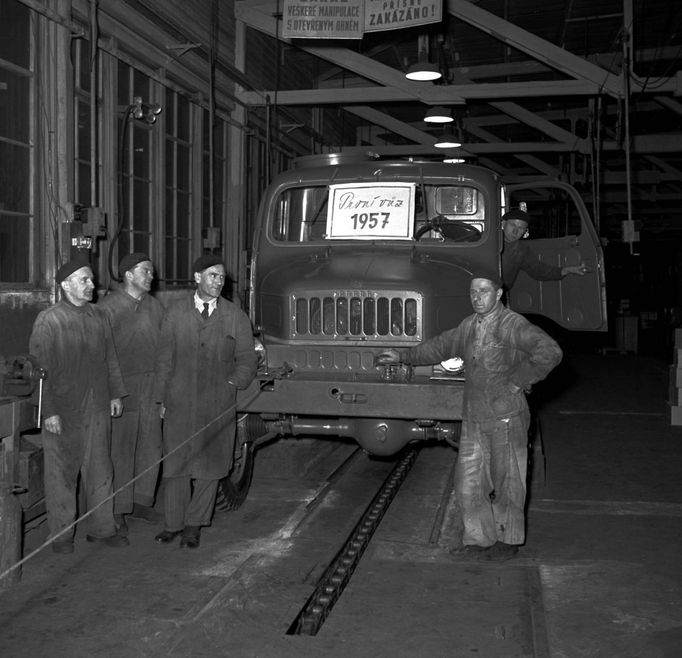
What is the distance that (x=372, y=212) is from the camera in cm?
761

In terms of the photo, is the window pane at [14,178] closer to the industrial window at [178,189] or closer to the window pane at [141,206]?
the window pane at [141,206]

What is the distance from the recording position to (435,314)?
664 cm

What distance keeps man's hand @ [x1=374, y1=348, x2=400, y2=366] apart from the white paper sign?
149 centimetres

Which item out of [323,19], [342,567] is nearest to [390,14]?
[323,19]

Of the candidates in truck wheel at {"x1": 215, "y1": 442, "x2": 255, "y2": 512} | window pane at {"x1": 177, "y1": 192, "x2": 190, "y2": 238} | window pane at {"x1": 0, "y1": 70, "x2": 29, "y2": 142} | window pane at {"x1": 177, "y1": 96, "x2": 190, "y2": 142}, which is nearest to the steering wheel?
truck wheel at {"x1": 215, "y1": 442, "x2": 255, "y2": 512}

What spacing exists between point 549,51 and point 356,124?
9.96 meters

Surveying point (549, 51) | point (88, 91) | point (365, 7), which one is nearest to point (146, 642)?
point (88, 91)

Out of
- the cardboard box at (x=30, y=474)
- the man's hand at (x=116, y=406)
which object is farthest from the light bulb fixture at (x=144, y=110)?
the cardboard box at (x=30, y=474)

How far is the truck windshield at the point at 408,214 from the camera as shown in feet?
24.7

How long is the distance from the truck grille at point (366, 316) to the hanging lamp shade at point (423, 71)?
6055 mm

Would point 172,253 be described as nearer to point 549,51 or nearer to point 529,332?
point 549,51

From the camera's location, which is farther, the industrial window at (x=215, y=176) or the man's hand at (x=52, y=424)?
the industrial window at (x=215, y=176)

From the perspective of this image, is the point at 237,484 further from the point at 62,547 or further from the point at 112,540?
the point at 62,547

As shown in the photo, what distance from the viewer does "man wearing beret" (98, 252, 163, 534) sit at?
6559 mm
